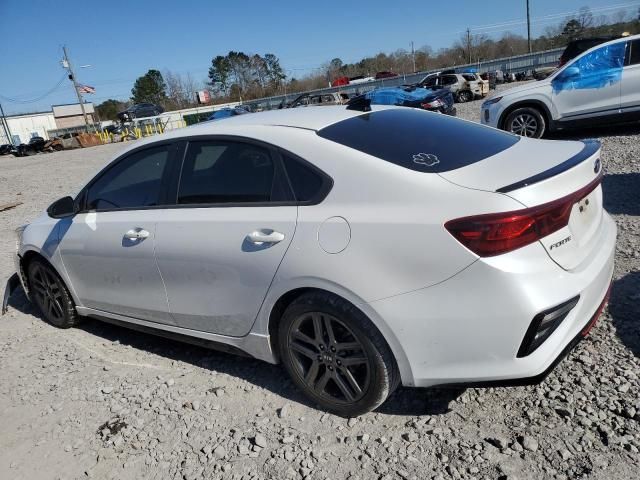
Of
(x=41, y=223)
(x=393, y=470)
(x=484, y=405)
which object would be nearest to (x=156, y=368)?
(x=41, y=223)

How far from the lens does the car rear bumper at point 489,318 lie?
2.07 metres

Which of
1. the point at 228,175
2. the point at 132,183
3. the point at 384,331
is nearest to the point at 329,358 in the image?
the point at 384,331

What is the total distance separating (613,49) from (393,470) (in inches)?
374

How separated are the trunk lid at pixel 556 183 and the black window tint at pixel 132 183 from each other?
1.94 m

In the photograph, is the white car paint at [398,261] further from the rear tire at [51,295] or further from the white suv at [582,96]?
the white suv at [582,96]

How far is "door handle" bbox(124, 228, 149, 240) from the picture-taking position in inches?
126

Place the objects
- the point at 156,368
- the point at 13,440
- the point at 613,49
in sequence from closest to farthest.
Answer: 1. the point at 13,440
2. the point at 156,368
3. the point at 613,49

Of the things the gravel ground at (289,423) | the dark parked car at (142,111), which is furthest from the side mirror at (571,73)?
the dark parked car at (142,111)

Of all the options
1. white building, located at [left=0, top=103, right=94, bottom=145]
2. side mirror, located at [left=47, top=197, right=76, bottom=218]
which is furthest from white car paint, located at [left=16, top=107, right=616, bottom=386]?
white building, located at [left=0, top=103, right=94, bottom=145]

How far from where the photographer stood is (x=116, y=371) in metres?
3.61

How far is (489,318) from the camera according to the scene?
6.90 feet

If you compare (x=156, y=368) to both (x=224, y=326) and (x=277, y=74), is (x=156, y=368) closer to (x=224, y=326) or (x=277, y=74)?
(x=224, y=326)

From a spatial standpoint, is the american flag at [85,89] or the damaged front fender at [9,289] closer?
the damaged front fender at [9,289]

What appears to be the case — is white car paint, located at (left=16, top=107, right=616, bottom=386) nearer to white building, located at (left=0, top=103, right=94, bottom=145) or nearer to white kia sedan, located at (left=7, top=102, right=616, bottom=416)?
white kia sedan, located at (left=7, top=102, right=616, bottom=416)
